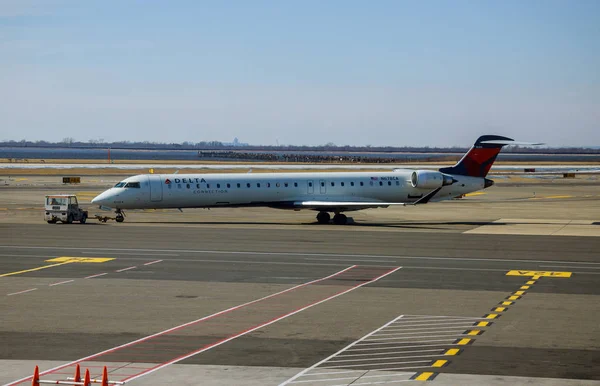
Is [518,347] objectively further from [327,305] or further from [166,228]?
[166,228]

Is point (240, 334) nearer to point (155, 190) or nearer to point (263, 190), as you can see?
point (155, 190)

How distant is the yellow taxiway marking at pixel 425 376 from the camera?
17.1m

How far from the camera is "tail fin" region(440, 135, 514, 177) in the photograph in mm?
59312

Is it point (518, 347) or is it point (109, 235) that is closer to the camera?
point (518, 347)

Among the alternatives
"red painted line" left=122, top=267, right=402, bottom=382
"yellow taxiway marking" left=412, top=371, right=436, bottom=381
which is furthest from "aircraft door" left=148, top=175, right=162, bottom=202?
"yellow taxiway marking" left=412, top=371, right=436, bottom=381

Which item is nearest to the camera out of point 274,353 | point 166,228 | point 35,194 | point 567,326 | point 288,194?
point 274,353

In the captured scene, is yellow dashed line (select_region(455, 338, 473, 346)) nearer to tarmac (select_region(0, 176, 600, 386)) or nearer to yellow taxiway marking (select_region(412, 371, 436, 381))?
tarmac (select_region(0, 176, 600, 386))

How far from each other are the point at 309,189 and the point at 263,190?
3108mm

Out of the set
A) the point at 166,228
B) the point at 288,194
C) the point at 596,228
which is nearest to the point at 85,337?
the point at 166,228

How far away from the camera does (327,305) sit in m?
26.0

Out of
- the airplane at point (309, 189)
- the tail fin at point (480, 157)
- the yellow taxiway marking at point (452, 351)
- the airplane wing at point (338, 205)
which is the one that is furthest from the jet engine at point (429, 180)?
the yellow taxiway marking at point (452, 351)

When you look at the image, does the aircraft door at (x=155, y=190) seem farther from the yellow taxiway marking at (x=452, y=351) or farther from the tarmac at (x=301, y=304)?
the yellow taxiway marking at (x=452, y=351)

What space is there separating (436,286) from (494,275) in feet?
13.1

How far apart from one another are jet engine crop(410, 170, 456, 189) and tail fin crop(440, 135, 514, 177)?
1.83m
